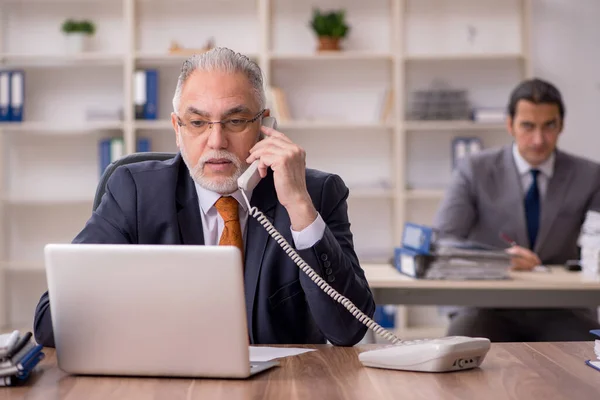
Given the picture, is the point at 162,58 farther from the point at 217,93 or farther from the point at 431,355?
the point at 431,355

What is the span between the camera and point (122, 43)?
5.42 m

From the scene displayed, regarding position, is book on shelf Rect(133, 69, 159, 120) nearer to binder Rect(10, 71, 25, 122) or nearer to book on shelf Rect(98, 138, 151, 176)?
book on shelf Rect(98, 138, 151, 176)

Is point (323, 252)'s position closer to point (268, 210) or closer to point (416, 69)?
point (268, 210)

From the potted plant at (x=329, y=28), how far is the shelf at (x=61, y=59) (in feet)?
4.10

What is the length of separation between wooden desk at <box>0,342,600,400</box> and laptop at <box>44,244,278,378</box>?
33mm

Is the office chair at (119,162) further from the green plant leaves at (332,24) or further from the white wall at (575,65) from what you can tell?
the white wall at (575,65)

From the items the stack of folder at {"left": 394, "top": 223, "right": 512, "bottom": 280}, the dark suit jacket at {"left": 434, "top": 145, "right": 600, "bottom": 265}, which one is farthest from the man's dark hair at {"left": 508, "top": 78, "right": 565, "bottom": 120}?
the stack of folder at {"left": 394, "top": 223, "right": 512, "bottom": 280}

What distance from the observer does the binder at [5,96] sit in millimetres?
5141

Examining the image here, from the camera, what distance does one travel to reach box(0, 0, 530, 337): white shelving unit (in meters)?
5.35

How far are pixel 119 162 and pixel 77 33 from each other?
3.42m

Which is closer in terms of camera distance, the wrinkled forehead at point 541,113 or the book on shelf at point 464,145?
the wrinkled forehead at point 541,113

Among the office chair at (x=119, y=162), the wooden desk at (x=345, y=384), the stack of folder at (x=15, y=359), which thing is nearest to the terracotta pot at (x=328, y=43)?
the office chair at (x=119, y=162)

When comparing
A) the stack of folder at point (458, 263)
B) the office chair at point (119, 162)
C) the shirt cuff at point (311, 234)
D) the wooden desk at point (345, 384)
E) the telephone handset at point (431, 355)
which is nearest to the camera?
the wooden desk at point (345, 384)

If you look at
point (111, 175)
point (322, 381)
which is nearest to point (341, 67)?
point (111, 175)
